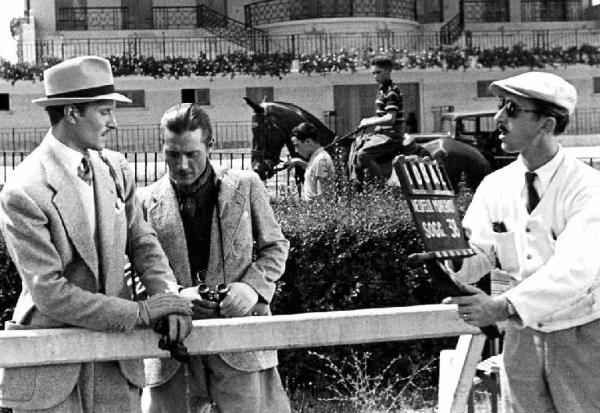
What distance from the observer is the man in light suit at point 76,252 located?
3375 millimetres

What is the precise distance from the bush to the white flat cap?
3.31 meters

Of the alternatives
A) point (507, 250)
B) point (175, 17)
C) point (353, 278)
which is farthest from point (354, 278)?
point (175, 17)

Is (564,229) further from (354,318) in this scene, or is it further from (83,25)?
(83,25)

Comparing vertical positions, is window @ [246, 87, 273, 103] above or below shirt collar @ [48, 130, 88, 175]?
above

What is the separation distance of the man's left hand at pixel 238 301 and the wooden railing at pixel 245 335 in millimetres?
360

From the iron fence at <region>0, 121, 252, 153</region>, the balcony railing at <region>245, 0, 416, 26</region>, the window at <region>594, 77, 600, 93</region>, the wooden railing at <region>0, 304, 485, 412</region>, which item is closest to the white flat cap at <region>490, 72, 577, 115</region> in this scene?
the wooden railing at <region>0, 304, 485, 412</region>

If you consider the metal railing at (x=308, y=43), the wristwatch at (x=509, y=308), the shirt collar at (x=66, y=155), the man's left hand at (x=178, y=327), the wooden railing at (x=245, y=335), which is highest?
the metal railing at (x=308, y=43)

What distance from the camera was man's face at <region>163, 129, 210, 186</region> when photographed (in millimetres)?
4082

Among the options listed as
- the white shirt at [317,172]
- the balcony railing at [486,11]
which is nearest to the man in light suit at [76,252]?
the white shirt at [317,172]

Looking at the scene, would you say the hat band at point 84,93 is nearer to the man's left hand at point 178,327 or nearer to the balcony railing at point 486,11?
the man's left hand at point 178,327

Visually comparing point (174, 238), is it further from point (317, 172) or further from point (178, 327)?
point (317, 172)

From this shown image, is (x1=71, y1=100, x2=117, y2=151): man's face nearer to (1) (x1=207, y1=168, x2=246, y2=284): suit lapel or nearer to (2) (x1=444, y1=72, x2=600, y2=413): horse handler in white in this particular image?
(1) (x1=207, y1=168, x2=246, y2=284): suit lapel

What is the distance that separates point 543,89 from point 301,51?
35883 millimetres

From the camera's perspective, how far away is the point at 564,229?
11.4 feet
